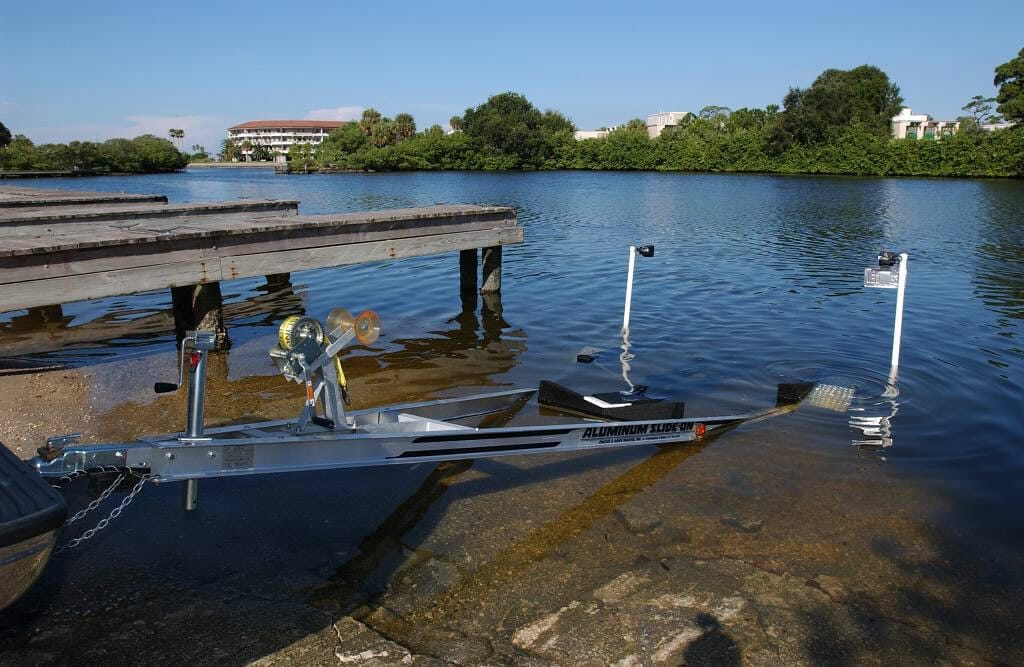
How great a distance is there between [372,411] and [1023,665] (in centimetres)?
421

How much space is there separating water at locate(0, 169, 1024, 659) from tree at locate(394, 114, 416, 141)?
121 metres

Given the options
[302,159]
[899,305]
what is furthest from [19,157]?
[899,305]

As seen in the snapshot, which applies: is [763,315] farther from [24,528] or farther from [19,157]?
[19,157]

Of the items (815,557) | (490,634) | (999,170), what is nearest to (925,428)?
(815,557)

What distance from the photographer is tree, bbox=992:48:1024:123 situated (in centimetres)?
7788

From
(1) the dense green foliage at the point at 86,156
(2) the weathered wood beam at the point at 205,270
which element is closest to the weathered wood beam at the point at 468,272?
(2) the weathered wood beam at the point at 205,270

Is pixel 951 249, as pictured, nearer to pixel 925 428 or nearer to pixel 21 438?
pixel 925 428

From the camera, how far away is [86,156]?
115 metres

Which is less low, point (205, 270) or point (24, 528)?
point (205, 270)

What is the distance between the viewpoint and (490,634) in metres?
4.14

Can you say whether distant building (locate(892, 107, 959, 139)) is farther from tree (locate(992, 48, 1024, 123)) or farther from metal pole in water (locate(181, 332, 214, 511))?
metal pole in water (locate(181, 332, 214, 511))

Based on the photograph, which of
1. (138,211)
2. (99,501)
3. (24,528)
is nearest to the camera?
(24,528)

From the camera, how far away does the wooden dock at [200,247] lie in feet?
26.2

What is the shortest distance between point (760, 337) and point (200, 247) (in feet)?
27.9
